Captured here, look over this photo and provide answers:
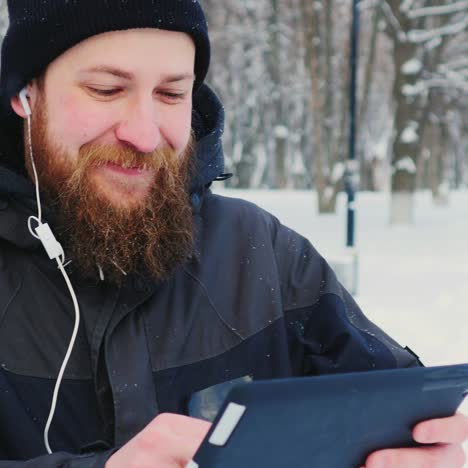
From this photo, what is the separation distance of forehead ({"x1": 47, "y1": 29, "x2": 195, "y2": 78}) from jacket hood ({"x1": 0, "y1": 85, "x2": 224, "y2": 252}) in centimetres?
27

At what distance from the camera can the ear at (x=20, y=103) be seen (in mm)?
2041

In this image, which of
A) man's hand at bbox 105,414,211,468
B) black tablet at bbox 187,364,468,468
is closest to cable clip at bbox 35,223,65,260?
man's hand at bbox 105,414,211,468

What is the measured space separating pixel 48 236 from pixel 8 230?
11cm

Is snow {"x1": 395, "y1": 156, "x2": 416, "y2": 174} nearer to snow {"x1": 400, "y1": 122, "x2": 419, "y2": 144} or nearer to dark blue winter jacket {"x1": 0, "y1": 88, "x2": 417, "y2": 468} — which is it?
snow {"x1": 400, "y1": 122, "x2": 419, "y2": 144}

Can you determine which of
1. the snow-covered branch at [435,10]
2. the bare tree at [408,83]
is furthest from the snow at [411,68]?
the snow-covered branch at [435,10]

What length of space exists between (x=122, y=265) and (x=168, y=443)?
2.42 ft

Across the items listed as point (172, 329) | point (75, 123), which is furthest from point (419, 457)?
point (75, 123)

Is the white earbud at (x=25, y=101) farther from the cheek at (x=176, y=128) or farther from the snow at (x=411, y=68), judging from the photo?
the snow at (x=411, y=68)

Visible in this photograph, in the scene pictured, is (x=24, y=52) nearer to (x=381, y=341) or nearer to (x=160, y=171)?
(x=160, y=171)

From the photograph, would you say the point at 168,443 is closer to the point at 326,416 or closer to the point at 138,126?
the point at 326,416

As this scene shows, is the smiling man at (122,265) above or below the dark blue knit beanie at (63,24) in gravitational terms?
below

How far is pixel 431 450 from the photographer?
1.48 m

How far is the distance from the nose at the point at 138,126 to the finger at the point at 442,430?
90cm

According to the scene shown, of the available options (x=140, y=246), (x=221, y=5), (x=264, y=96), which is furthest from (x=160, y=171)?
(x=264, y=96)
